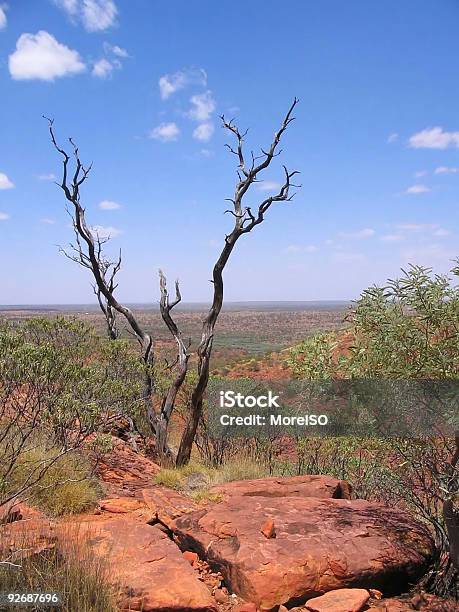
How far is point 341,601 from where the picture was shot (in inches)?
185

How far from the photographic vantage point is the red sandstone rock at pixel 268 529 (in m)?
5.36

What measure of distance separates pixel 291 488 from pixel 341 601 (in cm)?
260

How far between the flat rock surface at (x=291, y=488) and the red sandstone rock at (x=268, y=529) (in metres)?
1.77

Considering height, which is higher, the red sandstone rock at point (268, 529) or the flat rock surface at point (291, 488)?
the red sandstone rock at point (268, 529)

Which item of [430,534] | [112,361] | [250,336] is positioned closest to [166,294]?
[112,361]

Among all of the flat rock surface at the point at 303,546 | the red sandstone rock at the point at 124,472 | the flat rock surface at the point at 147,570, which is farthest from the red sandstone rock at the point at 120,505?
the flat rock surface at the point at 147,570

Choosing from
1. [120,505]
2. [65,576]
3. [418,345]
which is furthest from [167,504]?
[418,345]

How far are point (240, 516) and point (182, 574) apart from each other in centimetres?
133

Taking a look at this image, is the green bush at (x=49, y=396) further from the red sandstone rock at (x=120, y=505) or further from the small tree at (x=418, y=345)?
the small tree at (x=418, y=345)

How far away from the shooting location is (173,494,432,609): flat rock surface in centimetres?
486

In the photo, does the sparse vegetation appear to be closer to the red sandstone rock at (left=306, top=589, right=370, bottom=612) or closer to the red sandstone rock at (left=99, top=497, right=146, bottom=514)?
the red sandstone rock at (left=306, top=589, right=370, bottom=612)

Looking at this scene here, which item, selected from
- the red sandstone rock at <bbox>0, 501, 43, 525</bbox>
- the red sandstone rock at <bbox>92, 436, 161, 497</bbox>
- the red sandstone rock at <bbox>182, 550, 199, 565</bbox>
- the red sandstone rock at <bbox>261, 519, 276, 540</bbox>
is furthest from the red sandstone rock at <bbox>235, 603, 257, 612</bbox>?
the red sandstone rock at <bbox>92, 436, 161, 497</bbox>

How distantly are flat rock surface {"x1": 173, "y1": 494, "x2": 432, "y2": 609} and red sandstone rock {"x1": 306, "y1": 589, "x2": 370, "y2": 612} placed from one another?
135 millimetres

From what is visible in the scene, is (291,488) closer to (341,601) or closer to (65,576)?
(341,601)
